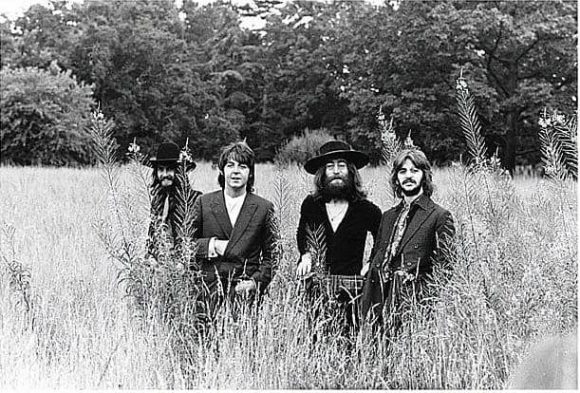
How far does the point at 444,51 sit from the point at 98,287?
66.7 feet

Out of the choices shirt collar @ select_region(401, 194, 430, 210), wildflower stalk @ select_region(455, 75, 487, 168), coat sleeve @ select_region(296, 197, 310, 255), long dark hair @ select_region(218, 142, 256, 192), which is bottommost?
coat sleeve @ select_region(296, 197, 310, 255)

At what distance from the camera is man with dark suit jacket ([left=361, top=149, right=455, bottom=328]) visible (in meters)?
3.65

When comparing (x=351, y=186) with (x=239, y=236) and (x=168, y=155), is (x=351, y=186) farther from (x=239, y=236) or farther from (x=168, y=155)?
(x=168, y=155)

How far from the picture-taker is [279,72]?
Answer: 3306 cm

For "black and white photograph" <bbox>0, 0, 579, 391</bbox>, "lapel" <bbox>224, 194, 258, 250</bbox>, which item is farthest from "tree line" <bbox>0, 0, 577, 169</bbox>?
"lapel" <bbox>224, 194, 258, 250</bbox>

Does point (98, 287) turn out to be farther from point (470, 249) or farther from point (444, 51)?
point (444, 51)

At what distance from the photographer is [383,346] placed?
373 centimetres

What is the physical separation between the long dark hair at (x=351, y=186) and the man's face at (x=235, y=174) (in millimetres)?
425

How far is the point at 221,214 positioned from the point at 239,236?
17 centimetres

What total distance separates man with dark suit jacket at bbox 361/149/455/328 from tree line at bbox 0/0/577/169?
1967 centimetres

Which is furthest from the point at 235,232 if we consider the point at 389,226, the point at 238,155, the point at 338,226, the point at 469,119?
the point at 469,119

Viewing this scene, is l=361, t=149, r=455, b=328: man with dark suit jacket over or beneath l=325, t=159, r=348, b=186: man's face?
beneath

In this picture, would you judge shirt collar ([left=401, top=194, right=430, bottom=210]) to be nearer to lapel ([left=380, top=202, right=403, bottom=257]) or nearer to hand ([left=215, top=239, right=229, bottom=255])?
lapel ([left=380, top=202, right=403, bottom=257])

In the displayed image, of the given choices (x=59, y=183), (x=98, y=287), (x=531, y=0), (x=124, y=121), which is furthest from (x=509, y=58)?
(x=98, y=287)
